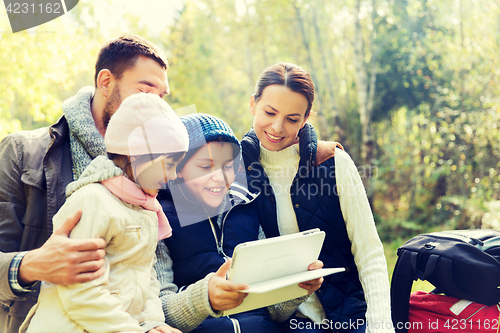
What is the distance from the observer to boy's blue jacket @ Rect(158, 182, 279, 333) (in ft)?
5.53

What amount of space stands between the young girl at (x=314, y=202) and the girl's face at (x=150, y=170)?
2.14ft

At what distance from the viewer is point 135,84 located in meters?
1.92

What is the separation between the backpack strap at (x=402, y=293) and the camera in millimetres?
2111

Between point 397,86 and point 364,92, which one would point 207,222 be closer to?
point 364,92

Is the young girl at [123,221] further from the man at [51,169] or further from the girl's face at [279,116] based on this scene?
the girl's face at [279,116]

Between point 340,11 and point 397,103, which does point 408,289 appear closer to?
point 397,103

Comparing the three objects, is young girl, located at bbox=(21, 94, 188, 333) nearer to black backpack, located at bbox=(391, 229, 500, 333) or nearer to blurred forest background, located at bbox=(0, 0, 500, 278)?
black backpack, located at bbox=(391, 229, 500, 333)

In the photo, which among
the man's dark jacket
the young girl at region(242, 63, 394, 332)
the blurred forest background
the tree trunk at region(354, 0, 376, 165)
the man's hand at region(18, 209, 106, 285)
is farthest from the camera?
the tree trunk at region(354, 0, 376, 165)

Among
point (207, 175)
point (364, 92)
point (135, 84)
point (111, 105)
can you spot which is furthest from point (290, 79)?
point (364, 92)

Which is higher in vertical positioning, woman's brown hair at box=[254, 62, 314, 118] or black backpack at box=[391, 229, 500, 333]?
woman's brown hair at box=[254, 62, 314, 118]

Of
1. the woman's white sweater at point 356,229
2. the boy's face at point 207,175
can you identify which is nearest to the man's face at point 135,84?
the boy's face at point 207,175

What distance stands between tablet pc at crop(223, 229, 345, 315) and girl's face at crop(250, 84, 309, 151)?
0.64 m

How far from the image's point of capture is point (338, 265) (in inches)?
75.6

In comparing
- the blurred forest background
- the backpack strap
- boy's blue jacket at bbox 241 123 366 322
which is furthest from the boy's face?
the blurred forest background
